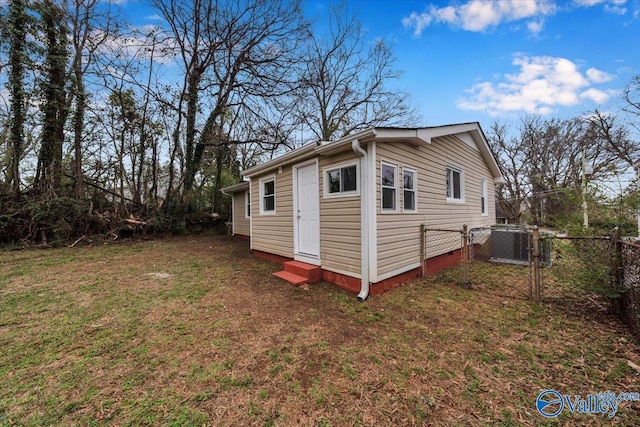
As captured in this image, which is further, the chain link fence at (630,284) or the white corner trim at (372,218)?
the white corner trim at (372,218)

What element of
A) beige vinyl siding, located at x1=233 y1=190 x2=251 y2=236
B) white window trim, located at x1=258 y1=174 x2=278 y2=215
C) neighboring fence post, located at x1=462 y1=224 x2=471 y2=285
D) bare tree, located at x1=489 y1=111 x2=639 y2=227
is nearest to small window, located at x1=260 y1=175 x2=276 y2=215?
white window trim, located at x1=258 y1=174 x2=278 y2=215

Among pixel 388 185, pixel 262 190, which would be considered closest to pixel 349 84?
pixel 262 190

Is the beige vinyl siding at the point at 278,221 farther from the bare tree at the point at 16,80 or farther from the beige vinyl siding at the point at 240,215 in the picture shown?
the bare tree at the point at 16,80

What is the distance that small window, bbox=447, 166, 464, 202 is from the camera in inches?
267

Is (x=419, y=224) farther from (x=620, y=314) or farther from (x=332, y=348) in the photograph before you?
(x=332, y=348)

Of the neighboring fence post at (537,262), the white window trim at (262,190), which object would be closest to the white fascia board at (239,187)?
the white window trim at (262,190)

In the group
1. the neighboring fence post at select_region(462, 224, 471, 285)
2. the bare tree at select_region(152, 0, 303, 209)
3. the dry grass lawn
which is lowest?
the dry grass lawn

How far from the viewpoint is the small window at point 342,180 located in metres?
4.61

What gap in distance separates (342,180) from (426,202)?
2.17 metres

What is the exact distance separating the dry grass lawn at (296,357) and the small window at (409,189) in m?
1.70

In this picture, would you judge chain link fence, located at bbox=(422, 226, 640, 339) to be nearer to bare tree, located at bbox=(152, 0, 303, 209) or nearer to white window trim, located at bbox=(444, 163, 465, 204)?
white window trim, located at bbox=(444, 163, 465, 204)

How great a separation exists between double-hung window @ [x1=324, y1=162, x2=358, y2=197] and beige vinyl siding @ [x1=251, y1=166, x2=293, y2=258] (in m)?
1.30

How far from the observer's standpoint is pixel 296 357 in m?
2.58

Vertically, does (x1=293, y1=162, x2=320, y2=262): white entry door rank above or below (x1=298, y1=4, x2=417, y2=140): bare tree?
below
